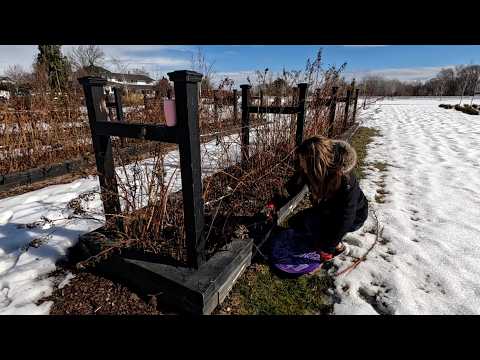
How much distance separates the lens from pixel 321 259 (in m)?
1.95

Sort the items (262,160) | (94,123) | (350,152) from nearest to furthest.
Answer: (94,123) < (350,152) < (262,160)

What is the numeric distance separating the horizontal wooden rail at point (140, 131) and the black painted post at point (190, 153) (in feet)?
0.24

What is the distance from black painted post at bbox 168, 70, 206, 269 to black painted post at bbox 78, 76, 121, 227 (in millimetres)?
581

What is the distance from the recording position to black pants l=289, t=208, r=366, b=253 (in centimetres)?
192

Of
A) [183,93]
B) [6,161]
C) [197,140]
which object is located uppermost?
[183,93]

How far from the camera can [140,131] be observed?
143 centimetres

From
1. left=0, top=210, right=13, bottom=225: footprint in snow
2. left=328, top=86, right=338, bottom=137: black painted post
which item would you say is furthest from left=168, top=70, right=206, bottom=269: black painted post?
left=328, top=86, right=338, bottom=137: black painted post

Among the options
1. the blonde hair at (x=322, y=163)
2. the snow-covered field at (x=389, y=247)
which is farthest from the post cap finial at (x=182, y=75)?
the snow-covered field at (x=389, y=247)

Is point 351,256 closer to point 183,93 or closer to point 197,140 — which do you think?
point 197,140

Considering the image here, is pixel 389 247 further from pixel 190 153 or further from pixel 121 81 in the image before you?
pixel 121 81

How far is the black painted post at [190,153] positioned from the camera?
122cm

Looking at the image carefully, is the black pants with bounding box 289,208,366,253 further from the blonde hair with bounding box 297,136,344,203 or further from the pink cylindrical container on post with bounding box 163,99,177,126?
the pink cylindrical container on post with bounding box 163,99,177,126
